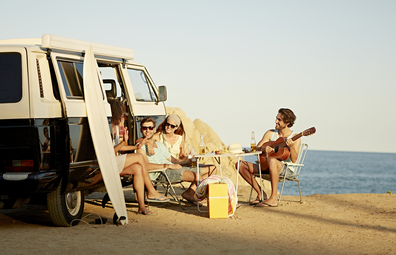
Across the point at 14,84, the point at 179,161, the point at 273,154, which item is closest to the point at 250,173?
the point at 273,154

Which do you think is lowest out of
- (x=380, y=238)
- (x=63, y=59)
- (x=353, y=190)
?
(x=353, y=190)

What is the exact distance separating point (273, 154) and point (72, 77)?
3252 millimetres

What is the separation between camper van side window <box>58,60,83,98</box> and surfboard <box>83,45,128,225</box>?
0.37 feet

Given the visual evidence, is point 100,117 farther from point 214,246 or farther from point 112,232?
point 214,246

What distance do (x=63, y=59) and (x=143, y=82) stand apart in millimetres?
2486

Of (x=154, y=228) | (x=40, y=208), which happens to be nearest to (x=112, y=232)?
(x=154, y=228)

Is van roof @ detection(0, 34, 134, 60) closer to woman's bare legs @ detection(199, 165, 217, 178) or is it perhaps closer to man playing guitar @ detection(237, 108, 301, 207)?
woman's bare legs @ detection(199, 165, 217, 178)

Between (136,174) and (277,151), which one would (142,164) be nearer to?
(136,174)

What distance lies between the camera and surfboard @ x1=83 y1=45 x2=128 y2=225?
574 centimetres

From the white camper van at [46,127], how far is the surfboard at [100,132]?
0.08 m

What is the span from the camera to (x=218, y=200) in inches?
251

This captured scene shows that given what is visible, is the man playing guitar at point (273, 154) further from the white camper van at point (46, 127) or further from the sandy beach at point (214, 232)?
the white camper van at point (46, 127)

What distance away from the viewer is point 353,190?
166 feet

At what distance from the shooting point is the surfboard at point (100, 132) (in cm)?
574
